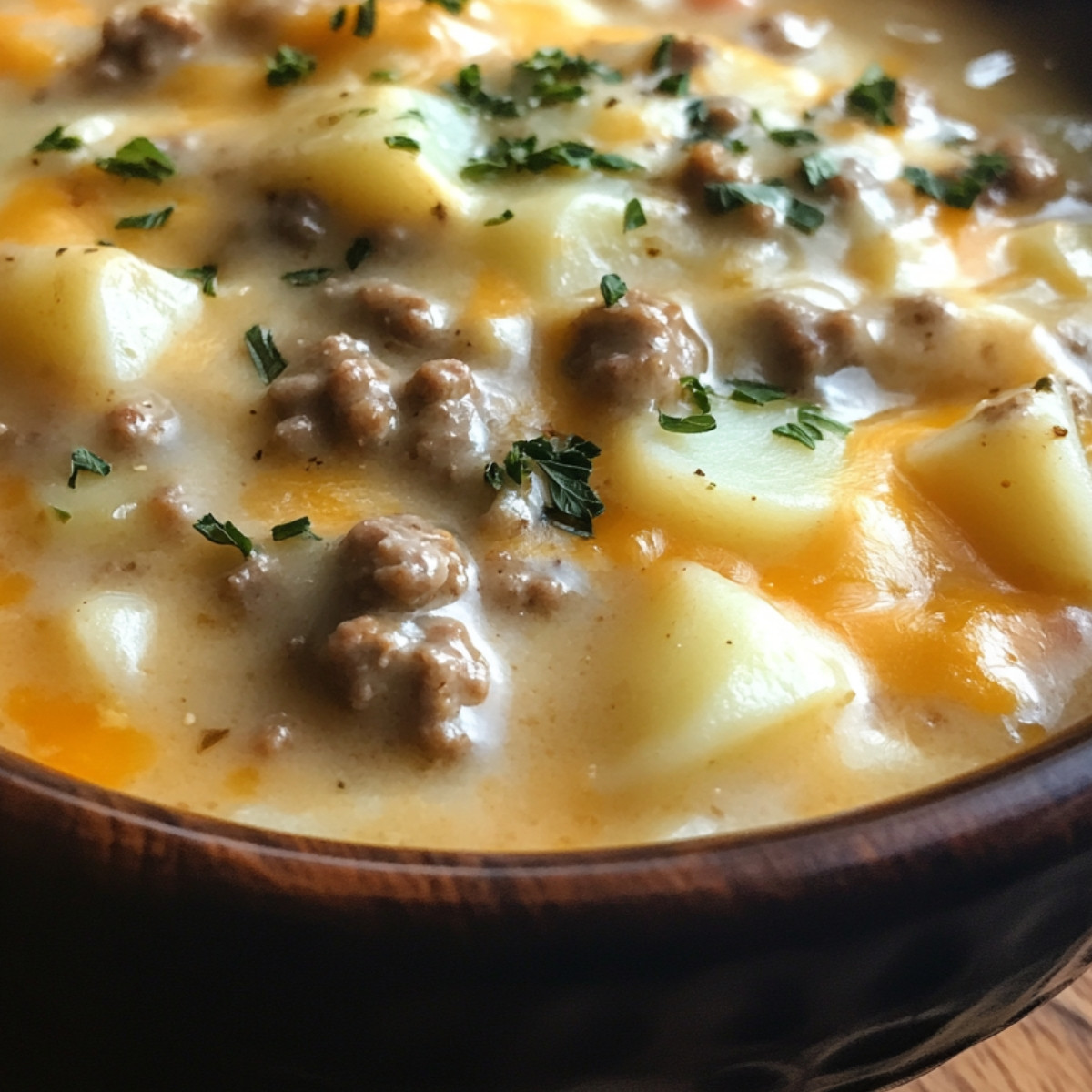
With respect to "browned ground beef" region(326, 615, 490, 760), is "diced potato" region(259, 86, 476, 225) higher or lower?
higher

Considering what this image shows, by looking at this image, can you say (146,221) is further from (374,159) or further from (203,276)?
(374,159)

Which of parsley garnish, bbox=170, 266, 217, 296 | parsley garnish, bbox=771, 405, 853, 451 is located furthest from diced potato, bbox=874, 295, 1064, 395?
parsley garnish, bbox=170, 266, 217, 296

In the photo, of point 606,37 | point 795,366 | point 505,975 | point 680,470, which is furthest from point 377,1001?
point 606,37

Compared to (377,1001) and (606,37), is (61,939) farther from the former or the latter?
(606,37)

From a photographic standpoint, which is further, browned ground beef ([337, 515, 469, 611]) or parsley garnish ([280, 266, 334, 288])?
parsley garnish ([280, 266, 334, 288])

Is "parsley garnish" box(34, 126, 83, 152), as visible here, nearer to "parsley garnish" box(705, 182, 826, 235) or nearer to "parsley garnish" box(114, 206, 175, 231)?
"parsley garnish" box(114, 206, 175, 231)

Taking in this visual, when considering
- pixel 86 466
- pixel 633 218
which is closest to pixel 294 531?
pixel 86 466
